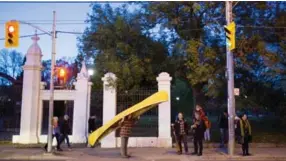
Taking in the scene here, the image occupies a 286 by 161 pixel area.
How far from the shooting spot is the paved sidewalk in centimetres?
1475

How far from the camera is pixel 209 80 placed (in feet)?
64.0

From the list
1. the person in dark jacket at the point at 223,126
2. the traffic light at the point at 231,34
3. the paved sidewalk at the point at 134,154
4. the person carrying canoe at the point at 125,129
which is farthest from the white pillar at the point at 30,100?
the traffic light at the point at 231,34

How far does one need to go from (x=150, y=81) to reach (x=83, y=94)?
4414 millimetres

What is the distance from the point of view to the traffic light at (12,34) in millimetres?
15211

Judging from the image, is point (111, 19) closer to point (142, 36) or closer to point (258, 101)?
point (142, 36)

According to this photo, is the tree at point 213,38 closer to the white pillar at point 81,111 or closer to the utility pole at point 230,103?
the utility pole at point 230,103

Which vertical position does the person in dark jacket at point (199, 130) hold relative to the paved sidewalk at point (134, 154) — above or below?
above

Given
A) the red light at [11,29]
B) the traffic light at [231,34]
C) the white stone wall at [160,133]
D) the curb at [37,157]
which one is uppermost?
the red light at [11,29]

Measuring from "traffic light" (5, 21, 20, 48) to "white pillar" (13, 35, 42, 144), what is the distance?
5.02m

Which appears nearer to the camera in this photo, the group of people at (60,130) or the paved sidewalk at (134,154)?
the paved sidewalk at (134,154)

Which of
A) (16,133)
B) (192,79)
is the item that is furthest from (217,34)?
(16,133)

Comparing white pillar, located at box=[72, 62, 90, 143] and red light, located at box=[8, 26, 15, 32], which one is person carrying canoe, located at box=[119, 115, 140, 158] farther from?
red light, located at box=[8, 26, 15, 32]

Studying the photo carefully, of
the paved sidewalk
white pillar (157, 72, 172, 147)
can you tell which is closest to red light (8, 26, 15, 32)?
the paved sidewalk

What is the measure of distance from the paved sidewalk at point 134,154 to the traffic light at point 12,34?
15.6 feet
